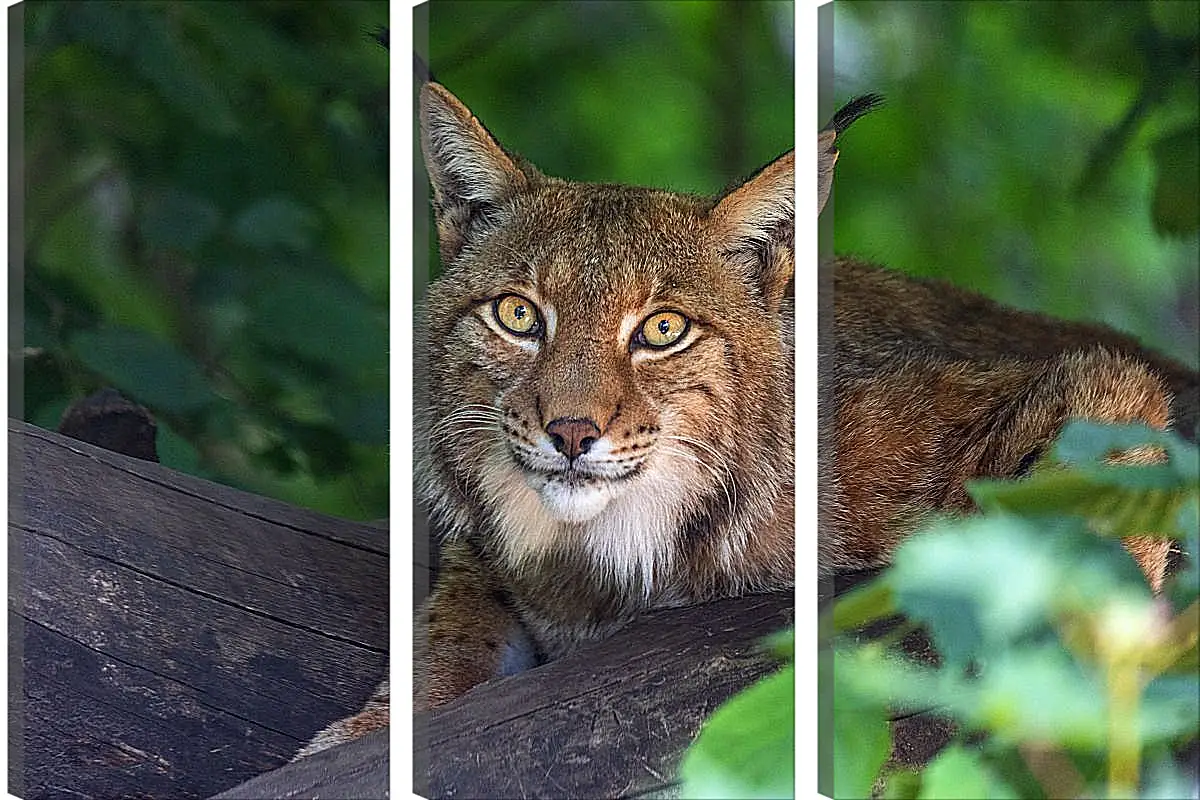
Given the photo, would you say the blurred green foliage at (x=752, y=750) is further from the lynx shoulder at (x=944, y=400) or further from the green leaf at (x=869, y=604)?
the green leaf at (x=869, y=604)

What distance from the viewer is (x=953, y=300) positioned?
178cm

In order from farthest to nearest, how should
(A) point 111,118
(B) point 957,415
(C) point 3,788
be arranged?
(A) point 111,118 < (C) point 3,788 < (B) point 957,415

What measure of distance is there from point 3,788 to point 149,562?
22.3 inches

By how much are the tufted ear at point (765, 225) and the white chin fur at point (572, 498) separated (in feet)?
0.98

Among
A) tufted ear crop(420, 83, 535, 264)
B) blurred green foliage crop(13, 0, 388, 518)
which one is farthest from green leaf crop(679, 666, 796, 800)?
blurred green foliage crop(13, 0, 388, 518)

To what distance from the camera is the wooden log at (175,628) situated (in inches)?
81.5

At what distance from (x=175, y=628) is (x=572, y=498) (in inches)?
33.9

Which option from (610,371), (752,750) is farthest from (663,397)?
(752,750)

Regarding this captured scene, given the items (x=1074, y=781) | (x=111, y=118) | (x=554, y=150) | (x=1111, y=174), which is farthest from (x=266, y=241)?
(x=1074, y=781)

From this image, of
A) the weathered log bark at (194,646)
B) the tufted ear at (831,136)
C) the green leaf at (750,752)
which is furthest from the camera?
the weathered log bark at (194,646)

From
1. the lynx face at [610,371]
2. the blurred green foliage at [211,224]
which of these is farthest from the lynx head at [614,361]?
the blurred green foliage at [211,224]

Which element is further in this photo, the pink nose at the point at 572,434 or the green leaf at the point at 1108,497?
the pink nose at the point at 572,434

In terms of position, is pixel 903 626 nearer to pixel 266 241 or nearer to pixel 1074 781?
pixel 1074 781

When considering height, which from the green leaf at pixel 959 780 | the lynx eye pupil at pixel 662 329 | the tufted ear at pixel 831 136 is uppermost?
the tufted ear at pixel 831 136
